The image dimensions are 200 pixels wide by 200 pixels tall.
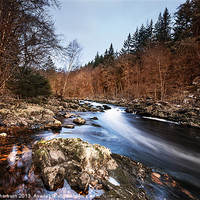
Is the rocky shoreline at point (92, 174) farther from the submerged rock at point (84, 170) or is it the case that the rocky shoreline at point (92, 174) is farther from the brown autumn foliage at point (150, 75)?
the brown autumn foliage at point (150, 75)

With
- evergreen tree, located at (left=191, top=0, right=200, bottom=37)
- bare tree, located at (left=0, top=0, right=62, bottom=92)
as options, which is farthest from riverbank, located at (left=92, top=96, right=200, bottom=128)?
evergreen tree, located at (left=191, top=0, right=200, bottom=37)

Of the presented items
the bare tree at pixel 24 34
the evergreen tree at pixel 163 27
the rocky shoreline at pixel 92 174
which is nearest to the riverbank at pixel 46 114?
the bare tree at pixel 24 34

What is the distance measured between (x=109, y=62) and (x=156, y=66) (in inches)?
1014

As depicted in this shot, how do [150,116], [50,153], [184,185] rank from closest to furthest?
[50,153] → [184,185] → [150,116]

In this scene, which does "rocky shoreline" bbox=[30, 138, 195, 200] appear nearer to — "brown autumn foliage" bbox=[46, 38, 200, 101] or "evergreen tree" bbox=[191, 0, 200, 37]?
"brown autumn foliage" bbox=[46, 38, 200, 101]

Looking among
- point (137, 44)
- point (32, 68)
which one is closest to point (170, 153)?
point (32, 68)

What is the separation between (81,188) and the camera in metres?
1.94

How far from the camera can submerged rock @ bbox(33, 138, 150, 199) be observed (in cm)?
197

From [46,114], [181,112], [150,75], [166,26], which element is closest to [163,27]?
[166,26]

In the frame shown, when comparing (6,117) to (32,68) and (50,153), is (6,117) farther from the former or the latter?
(50,153)

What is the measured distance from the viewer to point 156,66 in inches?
723

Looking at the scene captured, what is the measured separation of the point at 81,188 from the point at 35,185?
772 mm

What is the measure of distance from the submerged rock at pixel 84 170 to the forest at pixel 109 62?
8.19ft

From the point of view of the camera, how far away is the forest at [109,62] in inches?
136
